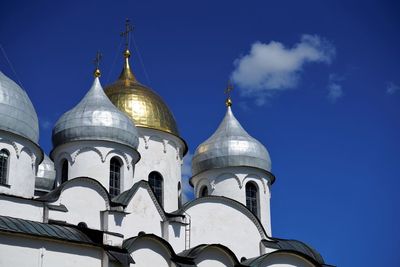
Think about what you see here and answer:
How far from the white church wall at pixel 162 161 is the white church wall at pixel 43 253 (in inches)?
253

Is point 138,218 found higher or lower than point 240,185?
lower

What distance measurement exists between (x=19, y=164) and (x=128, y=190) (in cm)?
310

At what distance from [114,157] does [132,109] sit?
3.28 meters

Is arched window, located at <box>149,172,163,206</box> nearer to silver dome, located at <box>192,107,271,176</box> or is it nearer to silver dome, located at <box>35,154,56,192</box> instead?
silver dome, located at <box>192,107,271,176</box>

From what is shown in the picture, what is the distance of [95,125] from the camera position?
24094 millimetres

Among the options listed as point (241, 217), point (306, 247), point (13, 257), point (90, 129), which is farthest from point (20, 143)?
point (306, 247)

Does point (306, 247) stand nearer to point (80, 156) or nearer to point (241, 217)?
point (241, 217)

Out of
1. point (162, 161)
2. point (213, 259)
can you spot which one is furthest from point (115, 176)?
point (213, 259)

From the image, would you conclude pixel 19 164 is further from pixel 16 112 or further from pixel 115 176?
pixel 115 176

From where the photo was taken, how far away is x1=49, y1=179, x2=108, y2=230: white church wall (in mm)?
21719

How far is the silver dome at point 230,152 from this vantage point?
27062 millimetres

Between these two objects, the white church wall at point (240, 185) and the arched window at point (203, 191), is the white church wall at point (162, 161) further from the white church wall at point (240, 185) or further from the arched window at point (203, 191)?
the white church wall at point (240, 185)

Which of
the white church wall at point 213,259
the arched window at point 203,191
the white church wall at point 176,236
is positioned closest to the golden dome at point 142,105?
the arched window at point 203,191

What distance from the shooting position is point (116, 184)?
24078 millimetres
